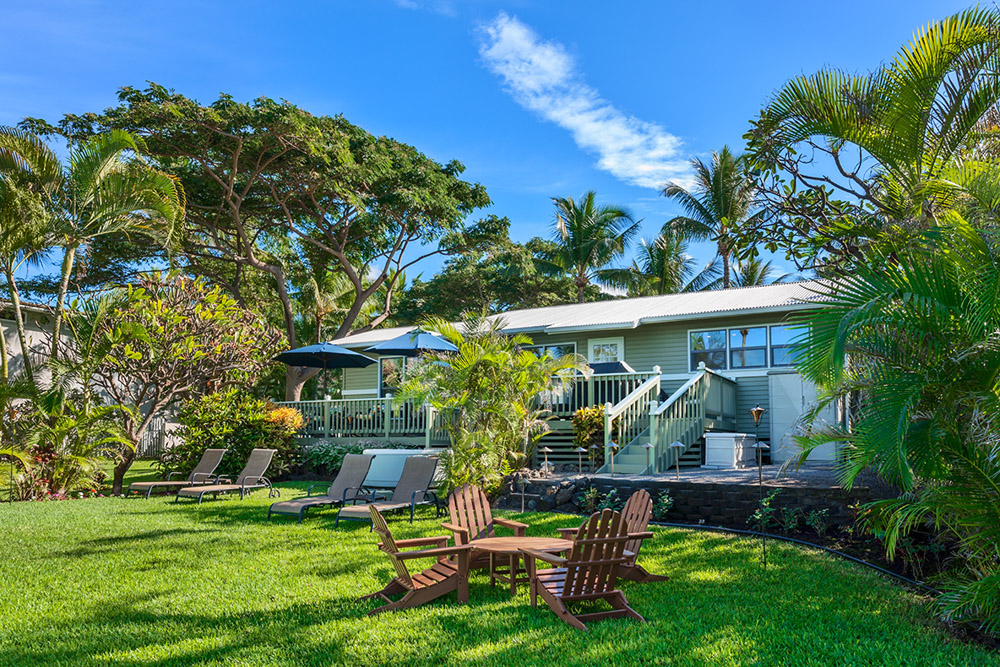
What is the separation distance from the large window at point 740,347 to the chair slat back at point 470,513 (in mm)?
11889

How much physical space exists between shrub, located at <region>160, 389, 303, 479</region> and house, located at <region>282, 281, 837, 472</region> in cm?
170

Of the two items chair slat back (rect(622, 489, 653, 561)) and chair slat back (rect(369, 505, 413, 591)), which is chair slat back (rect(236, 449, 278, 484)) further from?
chair slat back (rect(622, 489, 653, 561))

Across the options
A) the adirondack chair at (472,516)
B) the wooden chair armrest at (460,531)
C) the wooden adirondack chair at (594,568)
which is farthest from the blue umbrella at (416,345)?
the wooden adirondack chair at (594,568)

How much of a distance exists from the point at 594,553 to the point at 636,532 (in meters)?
1.41

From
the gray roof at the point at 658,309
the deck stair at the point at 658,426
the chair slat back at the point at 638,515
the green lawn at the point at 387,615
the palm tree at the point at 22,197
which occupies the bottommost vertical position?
the green lawn at the point at 387,615

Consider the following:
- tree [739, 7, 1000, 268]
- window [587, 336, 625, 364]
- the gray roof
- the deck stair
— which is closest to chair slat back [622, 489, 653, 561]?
tree [739, 7, 1000, 268]

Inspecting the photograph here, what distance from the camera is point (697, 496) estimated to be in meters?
10.1

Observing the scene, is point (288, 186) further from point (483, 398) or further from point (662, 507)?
point (662, 507)

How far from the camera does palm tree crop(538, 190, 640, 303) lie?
119 ft

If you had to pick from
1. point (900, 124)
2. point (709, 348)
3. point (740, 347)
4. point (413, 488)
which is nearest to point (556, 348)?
point (709, 348)

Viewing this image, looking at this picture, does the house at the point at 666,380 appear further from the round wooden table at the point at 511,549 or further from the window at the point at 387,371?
the round wooden table at the point at 511,549

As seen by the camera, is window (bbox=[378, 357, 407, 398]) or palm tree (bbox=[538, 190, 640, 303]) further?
palm tree (bbox=[538, 190, 640, 303])

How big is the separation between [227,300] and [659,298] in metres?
13.4

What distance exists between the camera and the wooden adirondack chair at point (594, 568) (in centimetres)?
575
